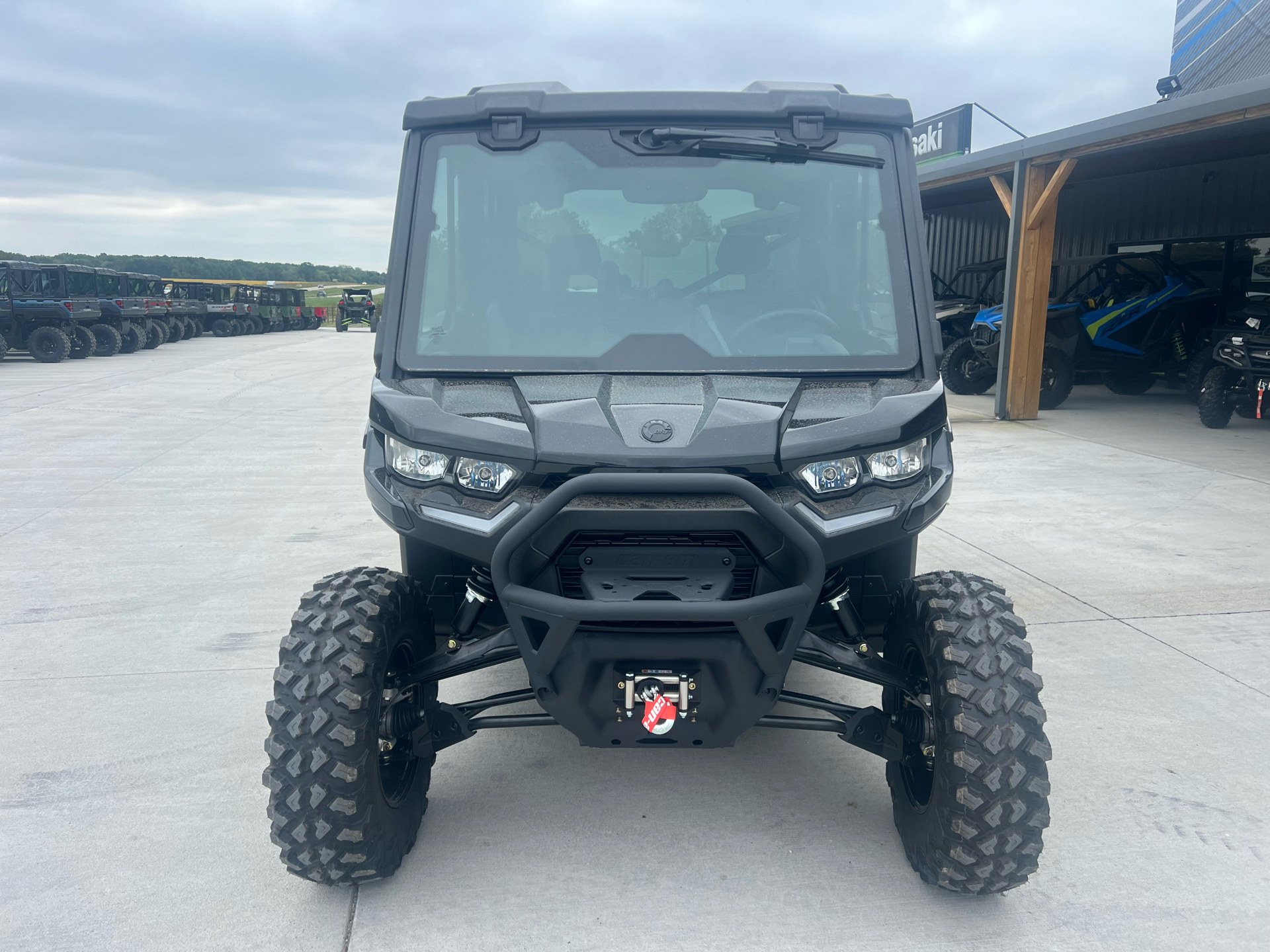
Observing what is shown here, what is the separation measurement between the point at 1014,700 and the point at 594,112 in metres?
1.92

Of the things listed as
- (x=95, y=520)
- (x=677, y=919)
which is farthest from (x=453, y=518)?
(x=95, y=520)

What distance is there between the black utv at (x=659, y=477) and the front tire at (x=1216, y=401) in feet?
33.7

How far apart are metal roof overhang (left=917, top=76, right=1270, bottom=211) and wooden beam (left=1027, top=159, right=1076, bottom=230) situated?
0.15 metres

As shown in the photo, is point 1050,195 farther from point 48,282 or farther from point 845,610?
point 48,282

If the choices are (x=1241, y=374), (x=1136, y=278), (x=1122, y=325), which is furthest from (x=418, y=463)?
(x=1136, y=278)

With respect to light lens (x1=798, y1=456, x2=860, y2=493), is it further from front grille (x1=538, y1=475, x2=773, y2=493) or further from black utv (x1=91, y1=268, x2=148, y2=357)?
black utv (x1=91, y1=268, x2=148, y2=357)

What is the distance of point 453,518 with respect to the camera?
2.41 m

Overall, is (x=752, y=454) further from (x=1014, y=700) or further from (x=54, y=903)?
(x=54, y=903)

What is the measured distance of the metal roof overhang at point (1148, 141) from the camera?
8984 millimetres

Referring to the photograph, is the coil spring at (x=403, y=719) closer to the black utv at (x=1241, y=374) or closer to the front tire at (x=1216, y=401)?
the black utv at (x=1241, y=374)

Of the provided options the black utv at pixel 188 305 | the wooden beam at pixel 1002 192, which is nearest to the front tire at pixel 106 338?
the black utv at pixel 188 305

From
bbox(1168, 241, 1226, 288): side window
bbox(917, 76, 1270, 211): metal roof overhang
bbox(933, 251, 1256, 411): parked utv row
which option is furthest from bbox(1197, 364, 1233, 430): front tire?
bbox(1168, 241, 1226, 288): side window

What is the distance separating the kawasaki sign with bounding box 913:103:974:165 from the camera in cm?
1928

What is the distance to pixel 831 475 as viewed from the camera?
2.41 metres
